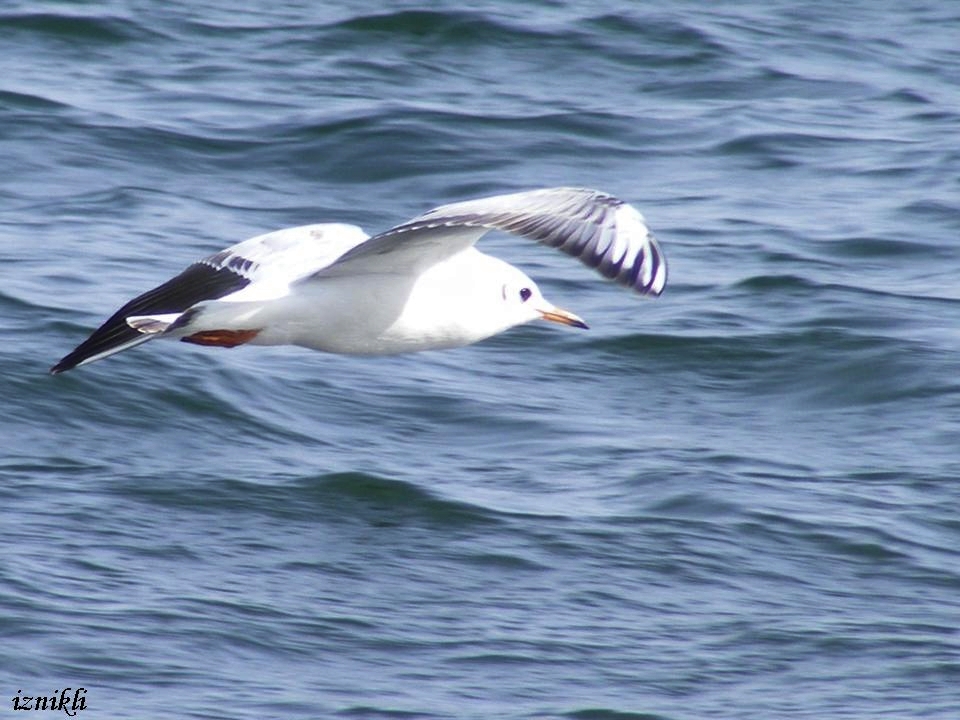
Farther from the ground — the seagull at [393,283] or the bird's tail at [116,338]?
the seagull at [393,283]

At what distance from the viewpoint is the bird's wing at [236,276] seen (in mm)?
6094

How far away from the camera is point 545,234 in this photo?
5.30 m

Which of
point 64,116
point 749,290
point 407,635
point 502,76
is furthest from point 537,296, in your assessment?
point 502,76

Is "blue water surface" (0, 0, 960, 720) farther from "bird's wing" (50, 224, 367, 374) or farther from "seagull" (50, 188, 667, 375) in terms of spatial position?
"seagull" (50, 188, 667, 375)

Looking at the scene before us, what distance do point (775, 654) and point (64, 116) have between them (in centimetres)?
638

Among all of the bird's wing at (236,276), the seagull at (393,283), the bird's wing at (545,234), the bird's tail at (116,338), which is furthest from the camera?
the bird's wing at (236,276)

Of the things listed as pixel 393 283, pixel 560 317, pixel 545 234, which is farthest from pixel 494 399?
→ pixel 545 234

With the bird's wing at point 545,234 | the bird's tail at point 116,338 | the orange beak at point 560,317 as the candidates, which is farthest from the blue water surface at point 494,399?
the bird's wing at point 545,234

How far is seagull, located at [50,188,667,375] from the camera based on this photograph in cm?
539

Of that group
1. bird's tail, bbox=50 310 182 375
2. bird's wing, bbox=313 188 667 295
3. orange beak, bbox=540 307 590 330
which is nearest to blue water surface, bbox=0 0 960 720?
bird's tail, bbox=50 310 182 375

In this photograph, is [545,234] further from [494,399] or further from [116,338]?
A: [494,399]

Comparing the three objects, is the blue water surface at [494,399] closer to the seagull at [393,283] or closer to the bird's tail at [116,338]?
the bird's tail at [116,338]

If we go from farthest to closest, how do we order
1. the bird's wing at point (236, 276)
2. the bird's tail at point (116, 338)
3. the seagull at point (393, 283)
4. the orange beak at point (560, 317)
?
the orange beak at point (560, 317) → the bird's wing at point (236, 276) → the bird's tail at point (116, 338) → the seagull at point (393, 283)

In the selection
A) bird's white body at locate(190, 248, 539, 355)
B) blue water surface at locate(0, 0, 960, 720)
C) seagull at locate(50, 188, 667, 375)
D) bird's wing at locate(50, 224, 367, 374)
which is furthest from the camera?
bird's wing at locate(50, 224, 367, 374)
